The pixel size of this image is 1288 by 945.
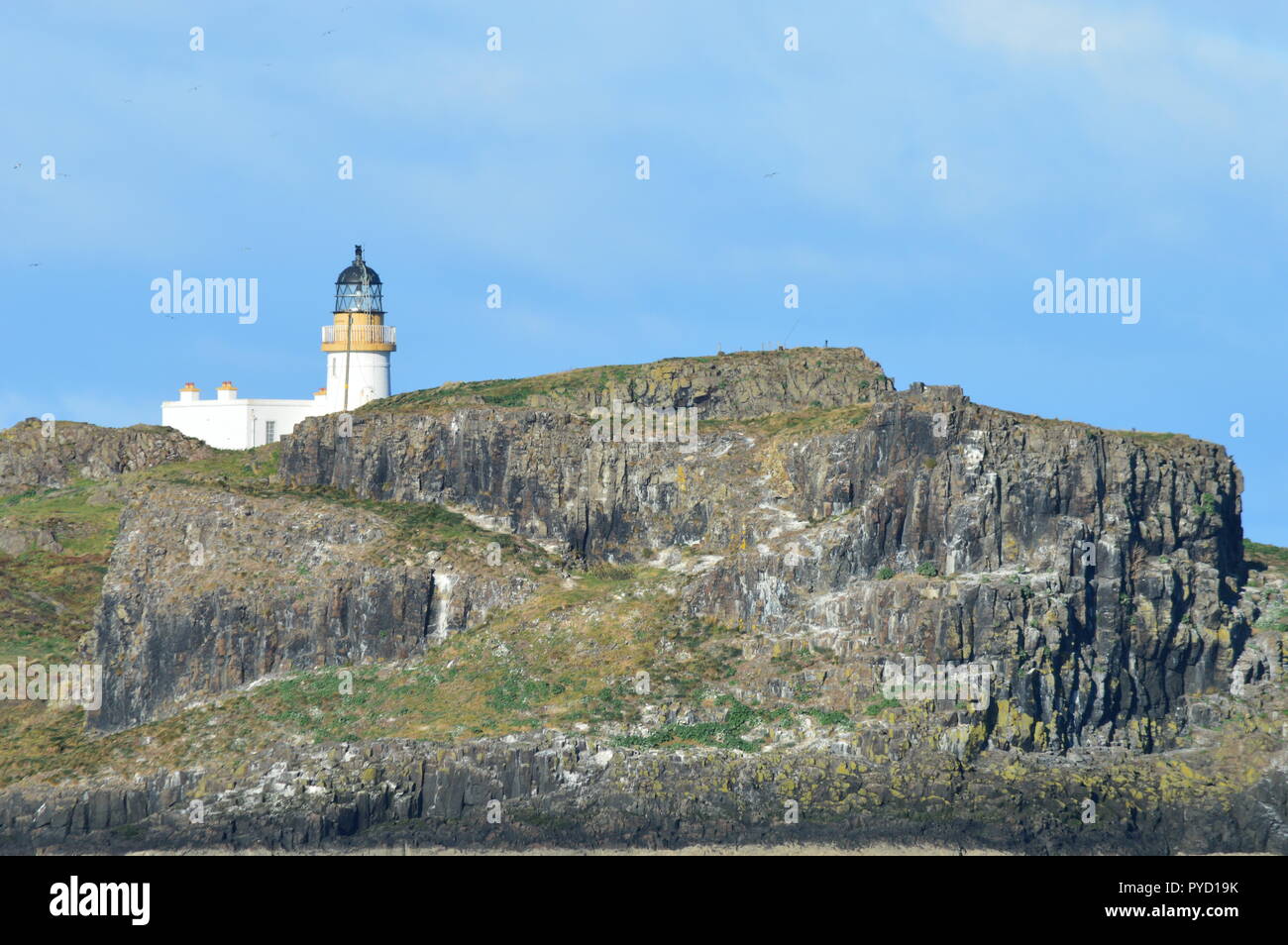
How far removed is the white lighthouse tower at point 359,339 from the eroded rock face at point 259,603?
2583 cm

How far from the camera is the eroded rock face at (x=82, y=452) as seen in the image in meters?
185

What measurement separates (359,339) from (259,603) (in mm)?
31982

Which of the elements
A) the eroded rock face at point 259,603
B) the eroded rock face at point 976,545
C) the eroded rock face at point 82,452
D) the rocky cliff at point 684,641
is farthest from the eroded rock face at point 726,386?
the eroded rock face at point 82,452

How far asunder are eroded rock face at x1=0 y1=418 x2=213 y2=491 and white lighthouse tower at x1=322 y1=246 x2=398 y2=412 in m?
9.49

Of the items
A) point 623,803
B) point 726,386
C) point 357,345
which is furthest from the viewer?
point 357,345

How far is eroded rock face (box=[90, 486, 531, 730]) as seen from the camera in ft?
504

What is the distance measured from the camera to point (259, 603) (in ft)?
506

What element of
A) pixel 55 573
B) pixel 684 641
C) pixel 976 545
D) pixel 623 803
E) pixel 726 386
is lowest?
pixel 623 803

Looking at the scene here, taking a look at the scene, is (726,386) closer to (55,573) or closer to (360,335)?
(360,335)

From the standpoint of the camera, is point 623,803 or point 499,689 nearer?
point 623,803

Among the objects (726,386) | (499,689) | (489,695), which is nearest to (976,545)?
(499,689)
